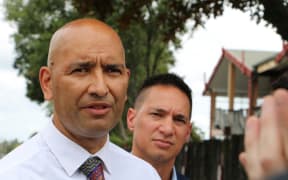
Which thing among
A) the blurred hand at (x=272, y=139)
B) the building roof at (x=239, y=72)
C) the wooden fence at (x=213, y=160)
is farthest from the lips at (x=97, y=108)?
the building roof at (x=239, y=72)

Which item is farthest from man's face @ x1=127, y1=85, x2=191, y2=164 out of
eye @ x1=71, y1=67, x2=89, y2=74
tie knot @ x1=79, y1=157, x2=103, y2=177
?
eye @ x1=71, y1=67, x2=89, y2=74

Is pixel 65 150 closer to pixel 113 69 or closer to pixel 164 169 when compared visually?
pixel 113 69

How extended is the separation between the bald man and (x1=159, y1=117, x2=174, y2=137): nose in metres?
1.40

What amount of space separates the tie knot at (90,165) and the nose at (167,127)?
4.93ft

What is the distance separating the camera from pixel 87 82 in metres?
2.35

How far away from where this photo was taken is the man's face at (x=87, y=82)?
7.64ft

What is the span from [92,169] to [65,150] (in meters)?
0.12

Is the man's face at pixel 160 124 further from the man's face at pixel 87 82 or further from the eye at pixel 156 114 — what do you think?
the man's face at pixel 87 82

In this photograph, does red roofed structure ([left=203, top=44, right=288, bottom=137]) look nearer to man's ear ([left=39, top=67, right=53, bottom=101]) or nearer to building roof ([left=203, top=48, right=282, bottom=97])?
building roof ([left=203, top=48, right=282, bottom=97])

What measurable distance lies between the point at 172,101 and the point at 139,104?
24 cm

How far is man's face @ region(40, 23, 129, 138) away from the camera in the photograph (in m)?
2.33

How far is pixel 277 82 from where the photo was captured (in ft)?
3.58

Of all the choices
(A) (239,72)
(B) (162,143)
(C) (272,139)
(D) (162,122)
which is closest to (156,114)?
(D) (162,122)

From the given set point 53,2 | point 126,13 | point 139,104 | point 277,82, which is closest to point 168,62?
point 53,2
